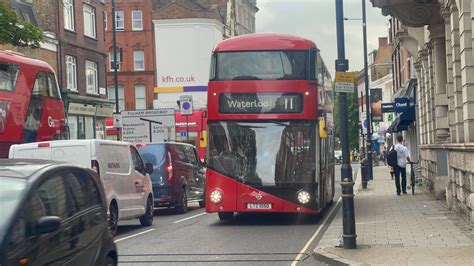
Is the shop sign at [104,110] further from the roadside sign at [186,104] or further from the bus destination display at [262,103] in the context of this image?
the bus destination display at [262,103]

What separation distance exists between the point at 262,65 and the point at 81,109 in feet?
81.9

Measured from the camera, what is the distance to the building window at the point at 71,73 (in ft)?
128

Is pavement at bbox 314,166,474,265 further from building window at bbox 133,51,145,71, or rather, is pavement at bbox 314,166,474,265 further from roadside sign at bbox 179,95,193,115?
building window at bbox 133,51,145,71

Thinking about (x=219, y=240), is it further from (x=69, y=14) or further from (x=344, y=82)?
(x=69, y=14)

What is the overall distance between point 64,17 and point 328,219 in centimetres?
2519

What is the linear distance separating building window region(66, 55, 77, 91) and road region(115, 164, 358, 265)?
20.7 meters

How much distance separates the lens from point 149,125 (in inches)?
1283

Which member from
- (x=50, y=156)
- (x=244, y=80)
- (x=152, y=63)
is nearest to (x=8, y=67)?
(x=50, y=156)

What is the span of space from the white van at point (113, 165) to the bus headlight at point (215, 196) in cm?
172

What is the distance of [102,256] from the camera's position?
7496 millimetres

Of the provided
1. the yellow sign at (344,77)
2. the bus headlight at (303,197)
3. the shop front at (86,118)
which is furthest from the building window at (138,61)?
the yellow sign at (344,77)

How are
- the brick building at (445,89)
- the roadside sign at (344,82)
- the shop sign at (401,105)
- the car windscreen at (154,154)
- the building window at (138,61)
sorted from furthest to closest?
1. the building window at (138,61)
2. the shop sign at (401,105)
3. the car windscreen at (154,154)
4. the brick building at (445,89)
5. the roadside sign at (344,82)

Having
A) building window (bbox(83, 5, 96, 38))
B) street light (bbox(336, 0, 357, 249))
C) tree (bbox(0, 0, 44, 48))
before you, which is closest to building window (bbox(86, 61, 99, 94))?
building window (bbox(83, 5, 96, 38))

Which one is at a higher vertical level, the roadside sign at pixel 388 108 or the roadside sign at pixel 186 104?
the roadside sign at pixel 186 104
